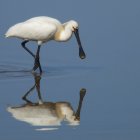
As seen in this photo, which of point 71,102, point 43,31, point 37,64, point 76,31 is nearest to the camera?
point 71,102

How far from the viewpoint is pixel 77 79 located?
15461 mm

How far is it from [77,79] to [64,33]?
1.80 meters

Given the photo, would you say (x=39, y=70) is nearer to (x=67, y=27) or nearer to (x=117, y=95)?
(x=67, y=27)

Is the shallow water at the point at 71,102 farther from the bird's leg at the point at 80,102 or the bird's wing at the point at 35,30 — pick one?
the bird's wing at the point at 35,30

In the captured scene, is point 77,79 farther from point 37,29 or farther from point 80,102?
point 80,102

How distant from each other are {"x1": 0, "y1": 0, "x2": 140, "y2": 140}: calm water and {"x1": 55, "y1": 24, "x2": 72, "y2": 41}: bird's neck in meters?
0.51

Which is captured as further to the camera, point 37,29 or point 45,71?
point 37,29

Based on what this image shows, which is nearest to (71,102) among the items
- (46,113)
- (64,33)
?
(46,113)

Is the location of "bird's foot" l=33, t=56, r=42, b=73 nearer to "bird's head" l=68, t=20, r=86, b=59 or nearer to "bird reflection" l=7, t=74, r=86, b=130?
"bird's head" l=68, t=20, r=86, b=59

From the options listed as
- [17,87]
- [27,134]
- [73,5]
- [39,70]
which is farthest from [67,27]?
[27,134]

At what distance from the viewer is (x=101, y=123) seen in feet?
39.4

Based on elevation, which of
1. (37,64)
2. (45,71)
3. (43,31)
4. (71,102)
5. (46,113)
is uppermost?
(43,31)

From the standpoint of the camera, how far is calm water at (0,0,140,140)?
38.6 feet

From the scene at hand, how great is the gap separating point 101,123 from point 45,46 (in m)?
7.12
